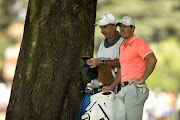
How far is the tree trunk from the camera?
27.0 feet

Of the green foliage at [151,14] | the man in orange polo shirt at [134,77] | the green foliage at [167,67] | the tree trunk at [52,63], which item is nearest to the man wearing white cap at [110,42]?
the man in orange polo shirt at [134,77]

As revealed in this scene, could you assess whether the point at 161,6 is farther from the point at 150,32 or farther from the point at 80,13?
the point at 80,13

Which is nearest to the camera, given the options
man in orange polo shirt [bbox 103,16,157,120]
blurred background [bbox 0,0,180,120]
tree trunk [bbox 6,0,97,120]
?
man in orange polo shirt [bbox 103,16,157,120]

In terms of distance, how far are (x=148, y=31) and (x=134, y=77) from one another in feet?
101

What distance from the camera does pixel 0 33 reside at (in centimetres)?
4066

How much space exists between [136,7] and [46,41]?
30683mm

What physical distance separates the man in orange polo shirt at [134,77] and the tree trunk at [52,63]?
1287mm

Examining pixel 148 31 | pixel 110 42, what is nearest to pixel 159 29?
pixel 148 31

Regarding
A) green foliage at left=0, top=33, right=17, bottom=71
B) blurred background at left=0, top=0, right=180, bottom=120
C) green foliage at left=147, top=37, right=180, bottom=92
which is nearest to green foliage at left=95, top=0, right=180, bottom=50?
blurred background at left=0, top=0, right=180, bottom=120

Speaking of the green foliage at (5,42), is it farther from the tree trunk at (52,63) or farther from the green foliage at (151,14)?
the tree trunk at (52,63)

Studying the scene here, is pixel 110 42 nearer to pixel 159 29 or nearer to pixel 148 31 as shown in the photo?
pixel 148 31

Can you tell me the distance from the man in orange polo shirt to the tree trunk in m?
1.29

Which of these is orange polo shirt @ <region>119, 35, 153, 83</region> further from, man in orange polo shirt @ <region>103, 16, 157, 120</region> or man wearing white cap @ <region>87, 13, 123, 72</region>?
man wearing white cap @ <region>87, 13, 123, 72</region>

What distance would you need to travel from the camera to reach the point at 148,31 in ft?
124
